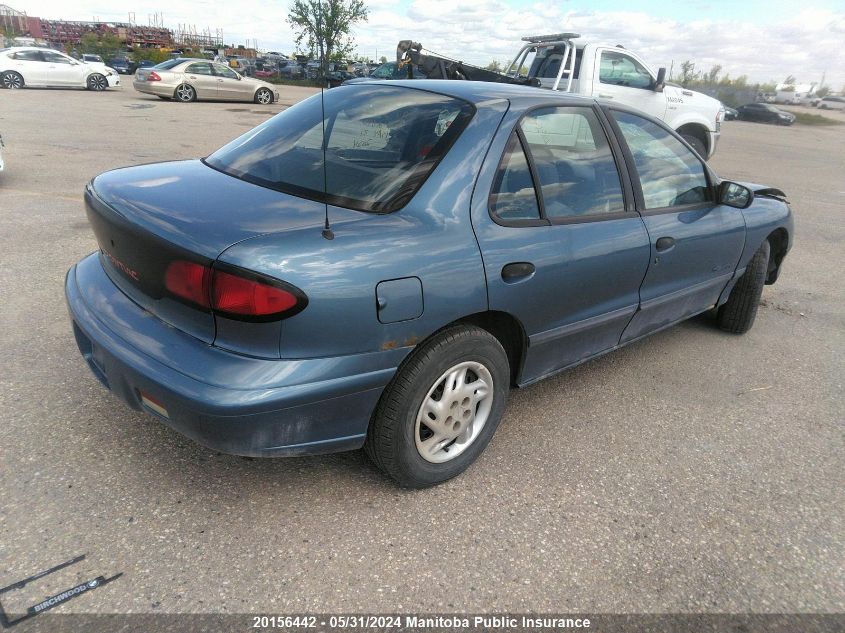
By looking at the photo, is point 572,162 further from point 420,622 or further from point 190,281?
point 420,622

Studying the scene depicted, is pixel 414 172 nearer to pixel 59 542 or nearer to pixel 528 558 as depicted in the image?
pixel 528 558

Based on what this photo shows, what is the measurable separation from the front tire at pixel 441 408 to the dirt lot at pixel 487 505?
138 mm

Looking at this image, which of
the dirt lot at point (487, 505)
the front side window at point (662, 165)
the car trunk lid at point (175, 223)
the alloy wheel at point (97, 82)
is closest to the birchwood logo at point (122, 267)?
the car trunk lid at point (175, 223)

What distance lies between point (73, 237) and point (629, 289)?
4707mm

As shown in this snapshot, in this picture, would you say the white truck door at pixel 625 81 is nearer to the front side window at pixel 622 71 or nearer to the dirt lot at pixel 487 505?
the front side window at pixel 622 71

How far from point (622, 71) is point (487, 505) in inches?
369

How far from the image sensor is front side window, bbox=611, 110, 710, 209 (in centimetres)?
323

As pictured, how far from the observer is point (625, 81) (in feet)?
33.2

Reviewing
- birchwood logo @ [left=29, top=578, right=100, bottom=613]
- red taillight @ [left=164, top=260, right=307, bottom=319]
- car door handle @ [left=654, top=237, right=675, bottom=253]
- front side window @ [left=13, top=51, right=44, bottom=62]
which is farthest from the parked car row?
birchwood logo @ [left=29, top=578, right=100, bottom=613]

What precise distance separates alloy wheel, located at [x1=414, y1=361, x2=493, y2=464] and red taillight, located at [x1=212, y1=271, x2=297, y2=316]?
70 cm

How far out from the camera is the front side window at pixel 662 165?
10.6 feet

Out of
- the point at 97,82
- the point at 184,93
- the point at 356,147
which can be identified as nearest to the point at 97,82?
the point at 97,82

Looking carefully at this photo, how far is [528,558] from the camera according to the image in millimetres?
2248

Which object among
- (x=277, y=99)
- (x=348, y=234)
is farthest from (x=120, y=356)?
(x=277, y=99)
